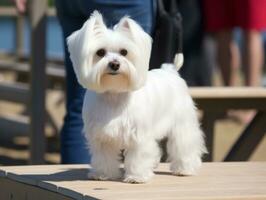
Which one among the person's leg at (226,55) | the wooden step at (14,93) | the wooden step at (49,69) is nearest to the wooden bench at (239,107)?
the wooden step at (14,93)

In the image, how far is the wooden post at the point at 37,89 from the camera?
6.28 metres

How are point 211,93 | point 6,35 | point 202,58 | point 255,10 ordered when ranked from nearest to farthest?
1. point 211,93
2. point 255,10
3. point 202,58
4. point 6,35

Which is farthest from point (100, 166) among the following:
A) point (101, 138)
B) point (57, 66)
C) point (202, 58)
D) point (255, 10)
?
point (57, 66)

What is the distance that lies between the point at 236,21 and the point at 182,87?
3966 mm

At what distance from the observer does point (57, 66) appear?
11000mm

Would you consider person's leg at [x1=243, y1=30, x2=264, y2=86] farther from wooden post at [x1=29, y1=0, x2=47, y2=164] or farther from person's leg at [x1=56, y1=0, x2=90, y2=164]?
person's leg at [x1=56, y1=0, x2=90, y2=164]

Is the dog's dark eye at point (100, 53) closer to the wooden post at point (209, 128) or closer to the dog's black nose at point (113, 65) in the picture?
the dog's black nose at point (113, 65)

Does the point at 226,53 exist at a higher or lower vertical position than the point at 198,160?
higher

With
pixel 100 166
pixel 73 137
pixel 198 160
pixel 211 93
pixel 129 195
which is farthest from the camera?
pixel 211 93

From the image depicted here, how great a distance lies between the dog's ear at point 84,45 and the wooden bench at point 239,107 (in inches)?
83.5

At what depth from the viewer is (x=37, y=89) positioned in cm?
638

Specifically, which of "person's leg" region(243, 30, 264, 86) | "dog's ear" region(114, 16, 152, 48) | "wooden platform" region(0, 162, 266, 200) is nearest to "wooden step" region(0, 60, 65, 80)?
"person's leg" region(243, 30, 264, 86)

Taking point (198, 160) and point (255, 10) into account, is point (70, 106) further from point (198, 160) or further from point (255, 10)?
point (255, 10)

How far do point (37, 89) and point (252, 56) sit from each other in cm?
215
